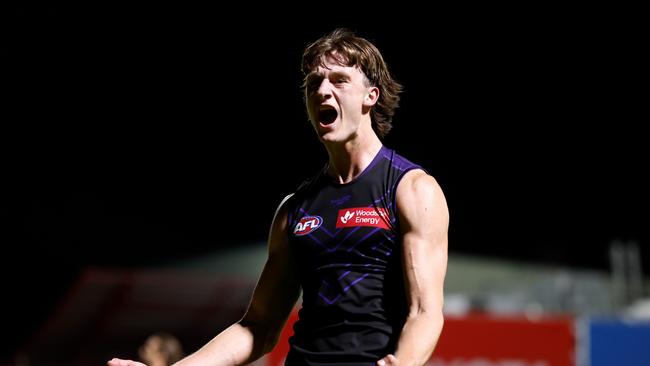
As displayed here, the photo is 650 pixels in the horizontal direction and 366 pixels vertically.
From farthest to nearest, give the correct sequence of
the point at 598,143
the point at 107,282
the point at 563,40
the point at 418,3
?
the point at 598,143 < the point at 563,40 < the point at 418,3 < the point at 107,282

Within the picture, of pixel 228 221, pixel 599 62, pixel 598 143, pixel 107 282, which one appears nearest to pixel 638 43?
pixel 599 62

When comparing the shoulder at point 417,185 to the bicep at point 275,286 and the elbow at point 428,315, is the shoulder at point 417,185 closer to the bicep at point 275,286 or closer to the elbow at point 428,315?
the elbow at point 428,315

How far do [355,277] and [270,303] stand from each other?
0.49 m

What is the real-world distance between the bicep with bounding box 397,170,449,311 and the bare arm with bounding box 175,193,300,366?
539 millimetres

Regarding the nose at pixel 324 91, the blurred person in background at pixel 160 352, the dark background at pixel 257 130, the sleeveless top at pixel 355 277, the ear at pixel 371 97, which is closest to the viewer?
the sleeveless top at pixel 355 277

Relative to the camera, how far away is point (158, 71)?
15.3m

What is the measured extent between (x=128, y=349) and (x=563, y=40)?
8.47 meters

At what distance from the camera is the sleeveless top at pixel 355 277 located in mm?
2836

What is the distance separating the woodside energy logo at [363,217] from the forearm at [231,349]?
56cm

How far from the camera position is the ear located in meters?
3.09

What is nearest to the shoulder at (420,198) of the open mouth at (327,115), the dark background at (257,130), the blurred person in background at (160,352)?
the open mouth at (327,115)

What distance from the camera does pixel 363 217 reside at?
290 cm

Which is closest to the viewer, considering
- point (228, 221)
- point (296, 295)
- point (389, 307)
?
point (389, 307)

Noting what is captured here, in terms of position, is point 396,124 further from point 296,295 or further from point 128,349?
point 296,295
